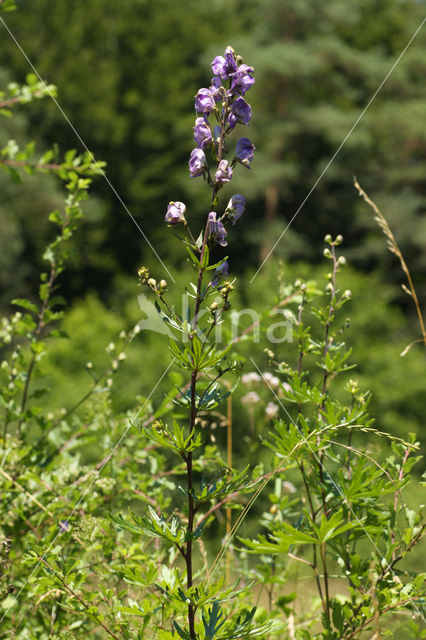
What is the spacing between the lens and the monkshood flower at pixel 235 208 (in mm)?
1547

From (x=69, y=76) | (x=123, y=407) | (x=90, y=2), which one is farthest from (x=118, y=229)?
(x=123, y=407)

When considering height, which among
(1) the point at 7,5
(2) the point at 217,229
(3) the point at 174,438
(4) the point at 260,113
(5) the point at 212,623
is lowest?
(5) the point at 212,623

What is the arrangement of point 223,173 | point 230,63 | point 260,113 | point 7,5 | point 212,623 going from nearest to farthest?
point 212,623 → point 223,173 → point 230,63 → point 7,5 → point 260,113

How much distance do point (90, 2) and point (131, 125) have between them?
15.8 ft

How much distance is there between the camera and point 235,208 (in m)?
1.58

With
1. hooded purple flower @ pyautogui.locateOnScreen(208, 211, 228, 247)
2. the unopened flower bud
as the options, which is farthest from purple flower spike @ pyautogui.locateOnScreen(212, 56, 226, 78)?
the unopened flower bud

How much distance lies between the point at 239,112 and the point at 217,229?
1.07 ft

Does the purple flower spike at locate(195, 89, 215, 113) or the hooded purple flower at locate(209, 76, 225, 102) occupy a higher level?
the hooded purple flower at locate(209, 76, 225, 102)

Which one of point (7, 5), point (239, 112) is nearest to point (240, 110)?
point (239, 112)

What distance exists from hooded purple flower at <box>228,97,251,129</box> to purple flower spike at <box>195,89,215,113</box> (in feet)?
0.19

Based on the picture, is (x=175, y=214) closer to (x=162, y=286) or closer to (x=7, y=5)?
(x=162, y=286)

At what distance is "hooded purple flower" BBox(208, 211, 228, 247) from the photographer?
1.43 m

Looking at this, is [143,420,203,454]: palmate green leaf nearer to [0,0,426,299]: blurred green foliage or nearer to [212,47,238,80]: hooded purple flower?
[212,47,238,80]: hooded purple flower

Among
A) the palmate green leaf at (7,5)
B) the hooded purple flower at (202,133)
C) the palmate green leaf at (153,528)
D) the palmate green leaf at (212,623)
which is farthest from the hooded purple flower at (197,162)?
the palmate green leaf at (7,5)
